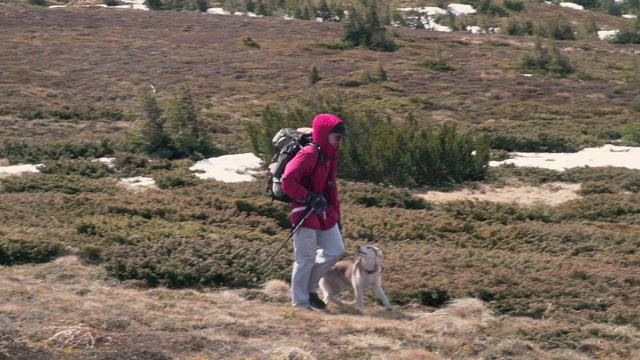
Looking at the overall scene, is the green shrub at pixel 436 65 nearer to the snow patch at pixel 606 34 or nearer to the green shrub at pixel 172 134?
the green shrub at pixel 172 134

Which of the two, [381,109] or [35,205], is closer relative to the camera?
[35,205]

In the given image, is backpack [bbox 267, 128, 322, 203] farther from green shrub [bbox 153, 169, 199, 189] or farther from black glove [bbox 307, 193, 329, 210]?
green shrub [bbox 153, 169, 199, 189]

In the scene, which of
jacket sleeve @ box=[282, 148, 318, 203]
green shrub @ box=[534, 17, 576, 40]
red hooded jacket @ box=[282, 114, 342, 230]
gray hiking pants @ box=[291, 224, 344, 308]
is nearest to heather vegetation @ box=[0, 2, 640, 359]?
gray hiking pants @ box=[291, 224, 344, 308]

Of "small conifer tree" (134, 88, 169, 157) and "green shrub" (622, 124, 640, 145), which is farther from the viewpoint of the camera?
"green shrub" (622, 124, 640, 145)

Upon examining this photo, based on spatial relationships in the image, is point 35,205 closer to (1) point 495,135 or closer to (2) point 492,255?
(2) point 492,255

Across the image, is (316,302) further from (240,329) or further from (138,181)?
(138,181)

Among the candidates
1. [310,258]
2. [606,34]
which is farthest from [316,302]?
[606,34]

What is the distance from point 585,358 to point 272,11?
65.7m

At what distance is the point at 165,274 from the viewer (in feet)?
35.2

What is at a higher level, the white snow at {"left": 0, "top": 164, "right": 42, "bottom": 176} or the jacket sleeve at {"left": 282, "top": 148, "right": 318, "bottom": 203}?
the jacket sleeve at {"left": 282, "top": 148, "right": 318, "bottom": 203}

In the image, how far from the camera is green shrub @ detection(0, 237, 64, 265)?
37.6 ft

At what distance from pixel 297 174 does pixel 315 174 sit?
0.23m

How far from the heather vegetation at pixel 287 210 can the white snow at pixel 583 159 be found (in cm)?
82

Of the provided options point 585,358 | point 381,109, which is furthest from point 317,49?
point 585,358
